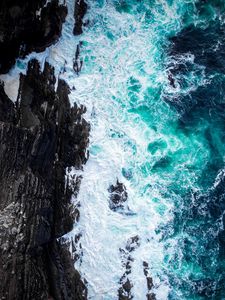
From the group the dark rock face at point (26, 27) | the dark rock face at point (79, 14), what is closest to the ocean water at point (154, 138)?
the dark rock face at point (79, 14)

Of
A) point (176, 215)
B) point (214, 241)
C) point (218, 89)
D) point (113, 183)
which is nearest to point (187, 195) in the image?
point (176, 215)

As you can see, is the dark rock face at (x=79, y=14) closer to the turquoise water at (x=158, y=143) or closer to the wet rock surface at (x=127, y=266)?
the turquoise water at (x=158, y=143)

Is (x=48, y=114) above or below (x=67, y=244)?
above

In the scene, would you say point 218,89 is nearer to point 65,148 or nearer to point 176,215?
point 176,215

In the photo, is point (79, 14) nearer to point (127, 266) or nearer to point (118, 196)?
point (118, 196)

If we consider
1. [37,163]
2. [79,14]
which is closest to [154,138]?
[37,163]

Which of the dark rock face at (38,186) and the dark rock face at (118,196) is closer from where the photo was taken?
the dark rock face at (38,186)
